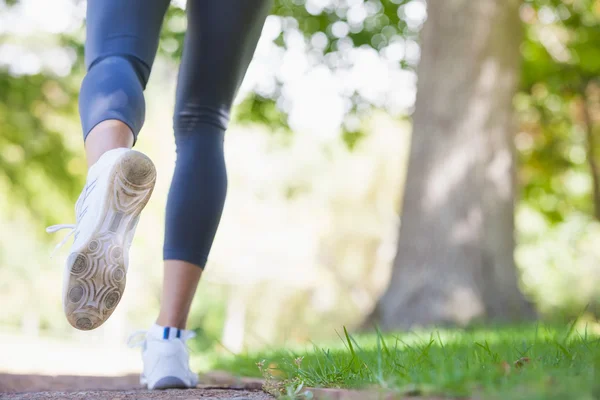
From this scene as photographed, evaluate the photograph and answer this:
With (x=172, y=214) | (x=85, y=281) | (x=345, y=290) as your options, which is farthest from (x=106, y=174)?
(x=345, y=290)

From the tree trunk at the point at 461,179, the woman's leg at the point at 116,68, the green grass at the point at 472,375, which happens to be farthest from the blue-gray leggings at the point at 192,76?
the tree trunk at the point at 461,179

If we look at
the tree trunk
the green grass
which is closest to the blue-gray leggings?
the green grass

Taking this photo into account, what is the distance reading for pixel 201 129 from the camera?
195 cm

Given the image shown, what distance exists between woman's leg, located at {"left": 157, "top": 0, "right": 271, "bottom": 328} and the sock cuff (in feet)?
0.04

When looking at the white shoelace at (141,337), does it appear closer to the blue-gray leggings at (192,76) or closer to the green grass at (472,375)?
the blue-gray leggings at (192,76)

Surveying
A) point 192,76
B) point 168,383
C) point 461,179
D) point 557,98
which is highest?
point 557,98

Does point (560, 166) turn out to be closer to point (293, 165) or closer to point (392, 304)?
point (392, 304)

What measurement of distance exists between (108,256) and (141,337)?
28.2 inches

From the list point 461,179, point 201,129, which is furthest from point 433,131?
point 201,129

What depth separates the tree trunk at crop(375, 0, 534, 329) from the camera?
208 inches

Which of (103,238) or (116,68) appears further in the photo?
(116,68)

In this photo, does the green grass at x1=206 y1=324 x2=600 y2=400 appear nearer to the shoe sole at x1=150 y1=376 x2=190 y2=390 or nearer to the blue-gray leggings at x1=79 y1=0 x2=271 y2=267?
the shoe sole at x1=150 y1=376 x2=190 y2=390

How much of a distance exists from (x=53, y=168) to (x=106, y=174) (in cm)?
866

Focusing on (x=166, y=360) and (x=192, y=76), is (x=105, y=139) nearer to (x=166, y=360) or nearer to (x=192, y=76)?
(x=192, y=76)
